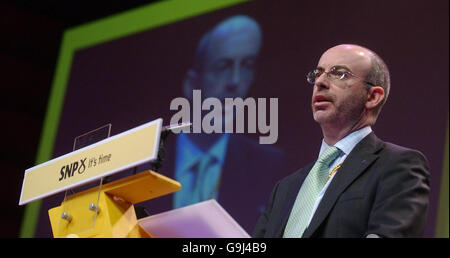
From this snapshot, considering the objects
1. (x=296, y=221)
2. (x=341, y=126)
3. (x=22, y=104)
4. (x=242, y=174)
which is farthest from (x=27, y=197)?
(x=22, y=104)

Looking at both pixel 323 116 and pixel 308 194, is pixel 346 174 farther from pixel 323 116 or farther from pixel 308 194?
pixel 323 116

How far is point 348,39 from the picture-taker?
372 cm

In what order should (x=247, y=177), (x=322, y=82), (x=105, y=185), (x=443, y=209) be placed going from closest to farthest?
1. (x=105, y=185)
2. (x=322, y=82)
3. (x=443, y=209)
4. (x=247, y=177)

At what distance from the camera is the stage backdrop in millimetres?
3328

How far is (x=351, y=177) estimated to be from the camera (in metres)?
1.89

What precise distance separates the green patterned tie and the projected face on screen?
1.98 m

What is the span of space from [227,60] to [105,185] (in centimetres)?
266

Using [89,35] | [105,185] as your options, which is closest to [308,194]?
[105,185]

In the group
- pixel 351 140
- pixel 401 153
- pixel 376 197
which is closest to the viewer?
pixel 376 197

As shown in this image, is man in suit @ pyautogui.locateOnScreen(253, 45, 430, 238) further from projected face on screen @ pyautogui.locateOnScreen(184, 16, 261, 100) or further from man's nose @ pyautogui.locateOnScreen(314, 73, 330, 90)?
projected face on screen @ pyautogui.locateOnScreen(184, 16, 261, 100)

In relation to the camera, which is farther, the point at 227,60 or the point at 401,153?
the point at 227,60

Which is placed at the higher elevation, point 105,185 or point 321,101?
point 321,101

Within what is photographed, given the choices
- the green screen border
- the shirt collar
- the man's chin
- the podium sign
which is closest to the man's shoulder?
Result: the shirt collar
